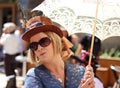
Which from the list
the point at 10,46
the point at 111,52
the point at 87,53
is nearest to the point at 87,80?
the point at 87,53

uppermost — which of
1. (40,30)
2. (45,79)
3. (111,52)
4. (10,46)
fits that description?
(40,30)

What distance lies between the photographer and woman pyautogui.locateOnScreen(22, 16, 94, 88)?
7.02 ft

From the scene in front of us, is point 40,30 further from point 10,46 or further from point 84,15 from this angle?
point 10,46

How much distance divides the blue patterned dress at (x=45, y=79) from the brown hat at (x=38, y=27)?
0.22m

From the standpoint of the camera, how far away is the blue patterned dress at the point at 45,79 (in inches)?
83.6

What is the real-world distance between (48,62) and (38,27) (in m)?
0.23

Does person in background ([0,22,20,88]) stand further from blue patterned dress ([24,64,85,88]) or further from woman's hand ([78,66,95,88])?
woman's hand ([78,66,95,88])

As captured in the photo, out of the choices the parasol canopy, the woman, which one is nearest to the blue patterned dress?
the woman

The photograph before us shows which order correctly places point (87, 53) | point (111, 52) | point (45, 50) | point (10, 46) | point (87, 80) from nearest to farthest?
point (87, 80)
point (45, 50)
point (87, 53)
point (10, 46)
point (111, 52)

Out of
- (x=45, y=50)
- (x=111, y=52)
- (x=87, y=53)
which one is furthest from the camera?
(x=111, y=52)

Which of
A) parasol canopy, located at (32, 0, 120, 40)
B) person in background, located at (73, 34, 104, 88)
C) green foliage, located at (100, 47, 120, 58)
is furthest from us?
green foliage, located at (100, 47, 120, 58)

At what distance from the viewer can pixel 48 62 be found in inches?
87.6

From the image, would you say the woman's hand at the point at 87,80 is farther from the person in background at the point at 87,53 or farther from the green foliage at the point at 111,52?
the green foliage at the point at 111,52

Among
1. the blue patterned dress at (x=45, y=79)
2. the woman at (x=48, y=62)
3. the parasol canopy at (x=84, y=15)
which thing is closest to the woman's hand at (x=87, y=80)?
the woman at (x=48, y=62)
